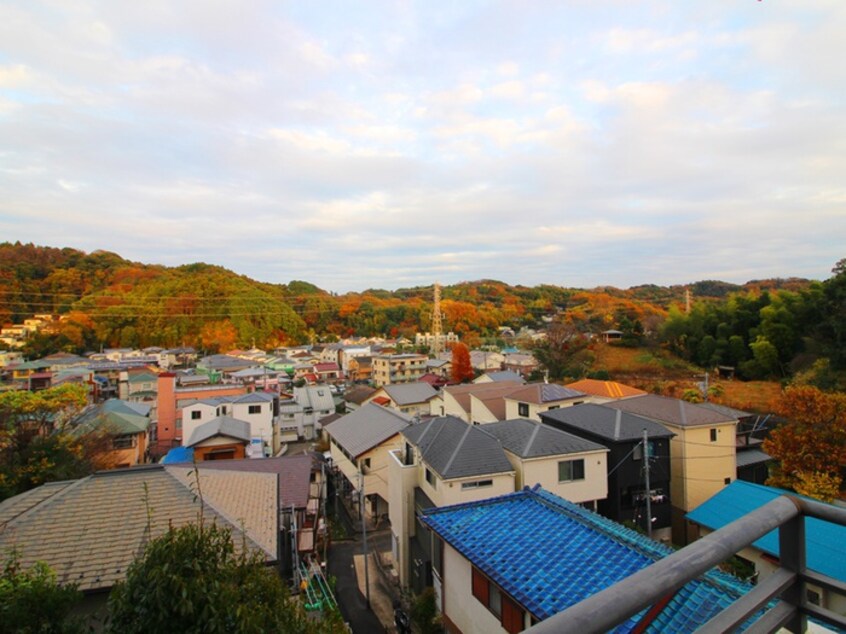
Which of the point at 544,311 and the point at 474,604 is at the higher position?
the point at 544,311

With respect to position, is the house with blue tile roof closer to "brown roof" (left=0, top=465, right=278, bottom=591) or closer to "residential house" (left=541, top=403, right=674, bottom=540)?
"residential house" (left=541, top=403, right=674, bottom=540)

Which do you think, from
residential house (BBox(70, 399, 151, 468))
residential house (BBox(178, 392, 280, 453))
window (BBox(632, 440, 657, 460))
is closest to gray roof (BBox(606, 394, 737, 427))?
window (BBox(632, 440, 657, 460))

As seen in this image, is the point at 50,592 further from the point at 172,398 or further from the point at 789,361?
the point at 789,361

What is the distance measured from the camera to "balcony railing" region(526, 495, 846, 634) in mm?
710

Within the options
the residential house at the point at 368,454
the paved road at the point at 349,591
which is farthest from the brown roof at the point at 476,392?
the paved road at the point at 349,591

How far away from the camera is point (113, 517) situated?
5.71 m

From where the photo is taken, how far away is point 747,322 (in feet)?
71.5

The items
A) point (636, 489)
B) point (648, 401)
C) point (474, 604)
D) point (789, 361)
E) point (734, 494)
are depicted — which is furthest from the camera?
point (789, 361)

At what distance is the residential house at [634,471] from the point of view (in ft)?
36.0

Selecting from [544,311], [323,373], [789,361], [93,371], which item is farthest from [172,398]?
[544,311]

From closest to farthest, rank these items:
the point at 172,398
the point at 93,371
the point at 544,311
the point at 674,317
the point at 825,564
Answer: the point at 825,564 → the point at 172,398 → the point at 674,317 → the point at 93,371 → the point at 544,311

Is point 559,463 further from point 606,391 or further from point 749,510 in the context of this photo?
point 606,391

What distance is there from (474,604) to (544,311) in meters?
61.9

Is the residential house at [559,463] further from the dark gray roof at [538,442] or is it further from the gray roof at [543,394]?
the gray roof at [543,394]
